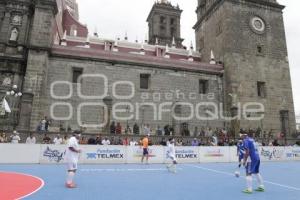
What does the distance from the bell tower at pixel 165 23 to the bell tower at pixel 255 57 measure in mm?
21086

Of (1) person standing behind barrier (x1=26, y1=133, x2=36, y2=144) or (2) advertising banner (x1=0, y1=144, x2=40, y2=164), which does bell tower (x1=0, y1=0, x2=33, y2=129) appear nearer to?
(1) person standing behind barrier (x1=26, y1=133, x2=36, y2=144)

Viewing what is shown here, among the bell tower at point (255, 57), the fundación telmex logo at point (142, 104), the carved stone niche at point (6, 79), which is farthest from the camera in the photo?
the bell tower at point (255, 57)

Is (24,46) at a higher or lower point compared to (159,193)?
higher

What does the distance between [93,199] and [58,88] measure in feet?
61.7

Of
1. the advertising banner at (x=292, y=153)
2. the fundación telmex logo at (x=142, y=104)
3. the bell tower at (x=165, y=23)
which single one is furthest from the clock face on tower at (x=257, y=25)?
the bell tower at (x=165, y=23)

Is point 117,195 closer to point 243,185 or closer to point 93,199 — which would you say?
point 93,199

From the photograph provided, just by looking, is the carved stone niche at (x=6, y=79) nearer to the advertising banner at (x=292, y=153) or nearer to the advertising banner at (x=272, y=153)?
the advertising banner at (x=272, y=153)

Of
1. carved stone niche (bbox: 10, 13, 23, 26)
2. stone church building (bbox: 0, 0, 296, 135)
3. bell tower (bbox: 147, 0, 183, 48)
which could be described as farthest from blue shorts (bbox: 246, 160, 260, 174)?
bell tower (bbox: 147, 0, 183, 48)

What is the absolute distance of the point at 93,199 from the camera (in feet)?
23.5

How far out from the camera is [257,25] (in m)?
33.0

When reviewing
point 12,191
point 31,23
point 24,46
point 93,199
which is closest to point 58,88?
point 24,46

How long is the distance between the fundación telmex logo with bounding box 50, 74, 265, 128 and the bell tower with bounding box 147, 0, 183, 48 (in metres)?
29.4

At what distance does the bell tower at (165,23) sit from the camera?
56138 mm

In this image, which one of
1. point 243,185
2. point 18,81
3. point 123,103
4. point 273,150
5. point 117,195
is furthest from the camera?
point 123,103
